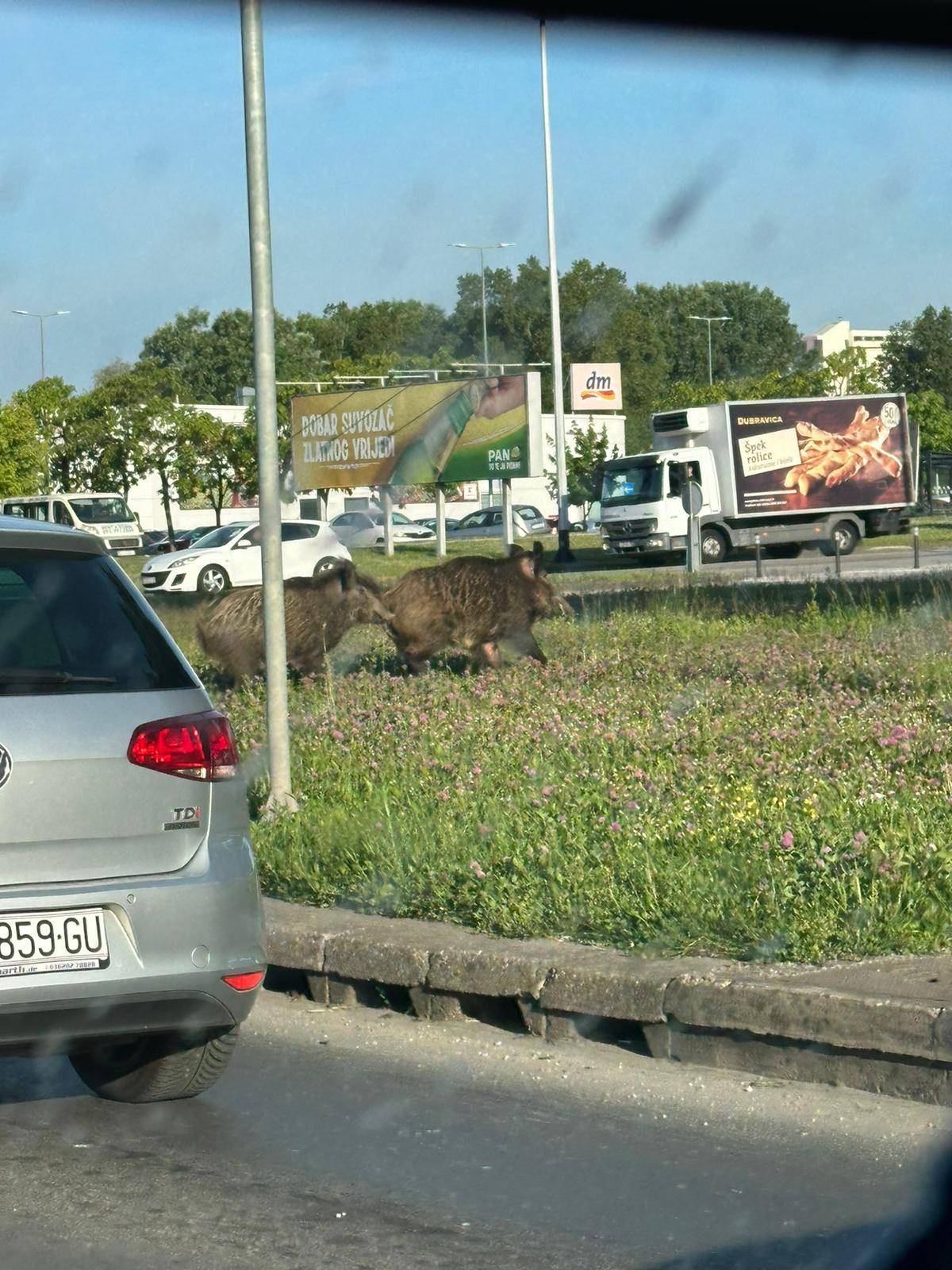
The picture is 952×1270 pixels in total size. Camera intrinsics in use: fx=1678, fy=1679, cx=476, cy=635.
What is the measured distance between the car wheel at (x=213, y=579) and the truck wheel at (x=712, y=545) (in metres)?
11.9

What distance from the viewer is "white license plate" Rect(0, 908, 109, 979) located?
435 cm

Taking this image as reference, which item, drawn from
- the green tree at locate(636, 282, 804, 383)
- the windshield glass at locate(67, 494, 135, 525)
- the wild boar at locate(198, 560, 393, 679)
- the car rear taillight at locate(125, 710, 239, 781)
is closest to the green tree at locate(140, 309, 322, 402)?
the green tree at locate(636, 282, 804, 383)

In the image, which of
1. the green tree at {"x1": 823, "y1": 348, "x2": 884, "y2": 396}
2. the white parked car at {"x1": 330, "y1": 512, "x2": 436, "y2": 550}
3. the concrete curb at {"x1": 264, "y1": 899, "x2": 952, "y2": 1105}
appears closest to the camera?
the concrete curb at {"x1": 264, "y1": 899, "x2": 952, "y2": 1105}

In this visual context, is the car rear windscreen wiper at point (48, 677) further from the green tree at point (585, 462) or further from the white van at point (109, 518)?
the green tree at point (585, 462)

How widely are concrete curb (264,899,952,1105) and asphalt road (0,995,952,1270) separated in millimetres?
97

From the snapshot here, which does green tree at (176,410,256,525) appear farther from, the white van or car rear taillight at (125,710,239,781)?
car rear taillight at (125,710,239,781)

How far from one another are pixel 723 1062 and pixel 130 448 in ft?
188

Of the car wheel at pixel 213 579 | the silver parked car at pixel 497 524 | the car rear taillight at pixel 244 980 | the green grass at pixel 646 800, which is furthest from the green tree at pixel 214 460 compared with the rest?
the car rear taillight at pixel 244 980

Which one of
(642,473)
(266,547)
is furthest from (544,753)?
(642,473)

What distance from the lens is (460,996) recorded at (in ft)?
20.1

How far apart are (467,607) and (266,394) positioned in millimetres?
5385

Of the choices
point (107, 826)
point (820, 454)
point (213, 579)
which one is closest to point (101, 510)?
point (213, 579)

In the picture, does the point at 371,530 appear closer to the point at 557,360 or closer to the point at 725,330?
the point at 557,360

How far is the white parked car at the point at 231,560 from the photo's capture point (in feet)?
117
